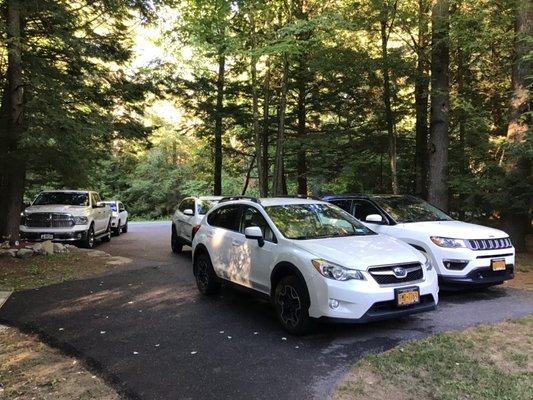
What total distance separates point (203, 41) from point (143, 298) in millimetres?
11022

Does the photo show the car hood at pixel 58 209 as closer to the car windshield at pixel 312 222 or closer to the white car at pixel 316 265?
the white car at pixel 316 265

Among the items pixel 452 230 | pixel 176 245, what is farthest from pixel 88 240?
pixel 452 230

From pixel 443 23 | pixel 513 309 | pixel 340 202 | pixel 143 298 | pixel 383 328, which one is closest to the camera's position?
pixel 383 328

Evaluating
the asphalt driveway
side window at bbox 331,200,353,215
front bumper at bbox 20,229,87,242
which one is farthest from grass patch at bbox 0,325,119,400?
front bumper at bbox 20,229,87,242

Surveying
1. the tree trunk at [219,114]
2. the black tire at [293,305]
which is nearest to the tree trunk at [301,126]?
the tree trunk at [219,114]

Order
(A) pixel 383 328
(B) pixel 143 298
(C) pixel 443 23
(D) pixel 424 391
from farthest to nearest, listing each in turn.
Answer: (C) pixel 443 23 < (B) pixel 143 298 < (A) pixel 383 328 < (D) pixel 424 391

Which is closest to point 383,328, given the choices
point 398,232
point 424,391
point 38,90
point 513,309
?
point 424,391

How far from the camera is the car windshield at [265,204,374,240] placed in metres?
6.64

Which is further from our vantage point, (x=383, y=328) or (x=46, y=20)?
(x=46, y=20)

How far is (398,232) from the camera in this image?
862 cm

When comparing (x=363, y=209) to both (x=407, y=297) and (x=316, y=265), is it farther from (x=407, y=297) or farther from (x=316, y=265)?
(x=316, y=265)

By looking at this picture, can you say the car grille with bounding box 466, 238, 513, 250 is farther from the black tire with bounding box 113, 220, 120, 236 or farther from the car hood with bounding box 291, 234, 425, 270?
the black tire with bounding box 113, 220, 120, 236

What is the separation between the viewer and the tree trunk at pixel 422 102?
13.9 m

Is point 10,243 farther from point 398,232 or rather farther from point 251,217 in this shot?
point 398,232
